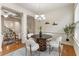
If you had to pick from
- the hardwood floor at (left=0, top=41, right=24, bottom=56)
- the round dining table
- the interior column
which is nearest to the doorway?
the interior column

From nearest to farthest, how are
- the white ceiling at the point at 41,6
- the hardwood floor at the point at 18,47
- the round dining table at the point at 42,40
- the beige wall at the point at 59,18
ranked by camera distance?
the white ceiling at the point at 41,6
the beige wall at the point at 59,18
the hardwood floor at the point at 18,47
the round dining table at the point at 42,40

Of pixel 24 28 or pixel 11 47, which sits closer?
pixel 24 28

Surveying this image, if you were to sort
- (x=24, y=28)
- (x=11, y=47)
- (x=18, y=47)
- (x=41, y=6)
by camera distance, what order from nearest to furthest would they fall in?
1. (x=41, y=6)
2. (x=24, y=28)
3. (x=11, y=47)
4. (x=18, y=47)

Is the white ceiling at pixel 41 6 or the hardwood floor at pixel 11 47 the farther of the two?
the hardwood floor at pixel 11 47

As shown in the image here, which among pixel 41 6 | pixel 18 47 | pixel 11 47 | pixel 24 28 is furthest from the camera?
pixel 18 47

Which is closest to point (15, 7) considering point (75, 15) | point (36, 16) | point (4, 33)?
point (36, 16)

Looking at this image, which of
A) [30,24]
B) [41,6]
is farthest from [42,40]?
[41,6]

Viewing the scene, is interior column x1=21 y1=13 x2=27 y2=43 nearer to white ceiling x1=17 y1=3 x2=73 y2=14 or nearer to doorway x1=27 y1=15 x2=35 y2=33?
doorway x1=27 y1=15 x2=35 y2=33

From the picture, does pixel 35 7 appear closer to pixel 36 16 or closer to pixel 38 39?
pixel 36 16

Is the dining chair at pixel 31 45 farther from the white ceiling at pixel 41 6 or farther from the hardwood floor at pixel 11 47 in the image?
the white ceiling at pixel 41 6

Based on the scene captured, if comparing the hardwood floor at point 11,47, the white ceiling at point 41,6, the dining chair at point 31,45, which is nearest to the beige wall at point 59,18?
the white ceiling at point 41,6

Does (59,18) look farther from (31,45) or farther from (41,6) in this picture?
(31,45)

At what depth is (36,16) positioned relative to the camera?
10.7ft

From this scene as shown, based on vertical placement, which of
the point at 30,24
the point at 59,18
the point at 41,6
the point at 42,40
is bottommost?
the point at 42,40
